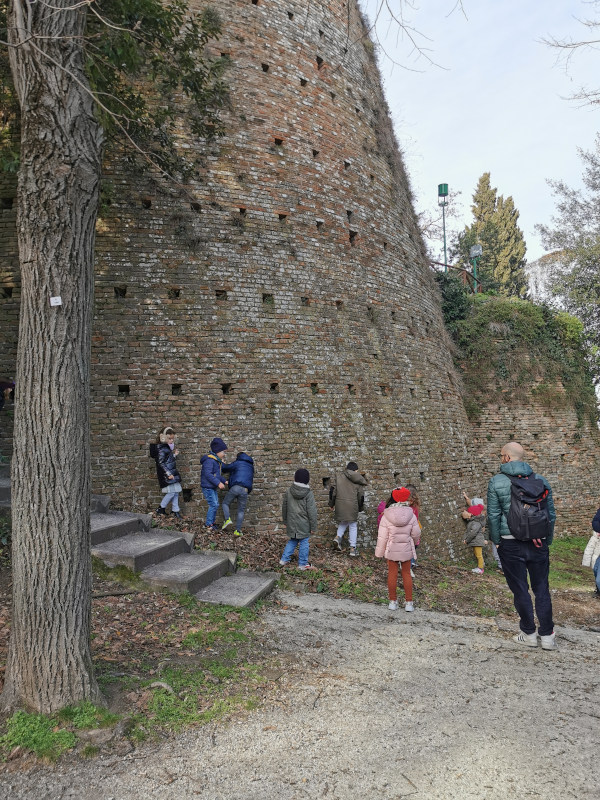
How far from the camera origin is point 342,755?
8.76 feet

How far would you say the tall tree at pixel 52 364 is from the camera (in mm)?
2869

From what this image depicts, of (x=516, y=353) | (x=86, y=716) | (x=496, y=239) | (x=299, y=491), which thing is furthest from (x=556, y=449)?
(x=496, y=239)

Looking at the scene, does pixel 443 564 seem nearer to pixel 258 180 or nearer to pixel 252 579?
pixel 252 579

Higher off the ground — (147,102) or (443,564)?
(147,102)

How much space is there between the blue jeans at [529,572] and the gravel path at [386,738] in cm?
33

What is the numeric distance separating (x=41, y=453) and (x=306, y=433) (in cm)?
577

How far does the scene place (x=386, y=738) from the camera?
2832 mm

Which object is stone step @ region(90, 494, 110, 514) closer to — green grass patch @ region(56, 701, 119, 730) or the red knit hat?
green grass patch @ region(56, 701, 119, 730)

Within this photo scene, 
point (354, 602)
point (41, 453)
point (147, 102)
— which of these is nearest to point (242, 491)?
point (354, 602)

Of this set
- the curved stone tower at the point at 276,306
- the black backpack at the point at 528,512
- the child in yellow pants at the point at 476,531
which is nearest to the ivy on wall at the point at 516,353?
the curved stone tower at the point at 276,306

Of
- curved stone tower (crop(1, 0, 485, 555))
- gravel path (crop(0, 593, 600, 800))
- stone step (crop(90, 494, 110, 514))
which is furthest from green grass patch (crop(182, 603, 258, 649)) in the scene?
curved stone tower (crop(1, 0, 485, 555))

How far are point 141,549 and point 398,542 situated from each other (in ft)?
9.50

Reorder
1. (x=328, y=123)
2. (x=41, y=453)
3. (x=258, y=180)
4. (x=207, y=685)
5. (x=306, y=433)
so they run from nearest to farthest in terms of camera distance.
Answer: (x=41, y=453) → (x=207, y=685) → (x=306, y=433) → (x=258, y=180) → (x=328, y=123)

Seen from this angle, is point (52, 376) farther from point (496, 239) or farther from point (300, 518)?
point (496, 239)
